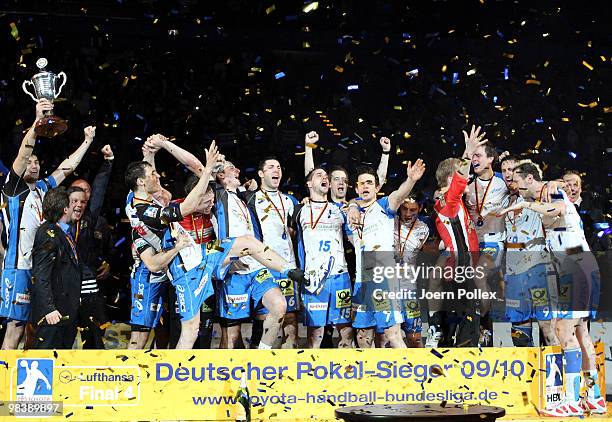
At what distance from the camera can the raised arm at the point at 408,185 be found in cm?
736

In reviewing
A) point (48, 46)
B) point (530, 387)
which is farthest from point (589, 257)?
point (48, 46)

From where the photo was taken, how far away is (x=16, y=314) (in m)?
7.19

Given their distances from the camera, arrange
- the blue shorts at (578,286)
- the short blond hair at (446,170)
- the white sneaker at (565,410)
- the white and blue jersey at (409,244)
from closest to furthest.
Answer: the white sneaker at (565,410) < the blue shorts at (578,286) < the white and blue jersey at (409,244) < the short blond hair at (446,170)

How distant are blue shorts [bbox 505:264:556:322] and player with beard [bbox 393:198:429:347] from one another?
0.69 meters

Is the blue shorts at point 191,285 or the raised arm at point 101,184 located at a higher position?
the raised arm at point 101,184

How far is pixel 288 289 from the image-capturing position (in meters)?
7.44

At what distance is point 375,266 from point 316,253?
2.21ft

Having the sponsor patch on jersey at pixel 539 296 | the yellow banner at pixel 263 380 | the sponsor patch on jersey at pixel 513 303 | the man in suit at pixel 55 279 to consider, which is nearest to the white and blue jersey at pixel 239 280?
the yellow banner at pixel 263 380

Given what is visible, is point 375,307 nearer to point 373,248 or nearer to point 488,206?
point 373,248

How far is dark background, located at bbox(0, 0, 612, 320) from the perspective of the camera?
28.7 feet

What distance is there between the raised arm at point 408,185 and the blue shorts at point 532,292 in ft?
3.41

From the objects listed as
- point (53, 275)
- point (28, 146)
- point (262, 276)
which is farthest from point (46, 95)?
point (262, 276)

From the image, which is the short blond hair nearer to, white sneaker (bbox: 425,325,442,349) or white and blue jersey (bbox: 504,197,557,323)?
white and blue jersey (bbox: 504,197,557,323)

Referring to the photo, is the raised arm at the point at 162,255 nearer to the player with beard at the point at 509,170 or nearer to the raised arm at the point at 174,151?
the raised arm at the point at 174,151
